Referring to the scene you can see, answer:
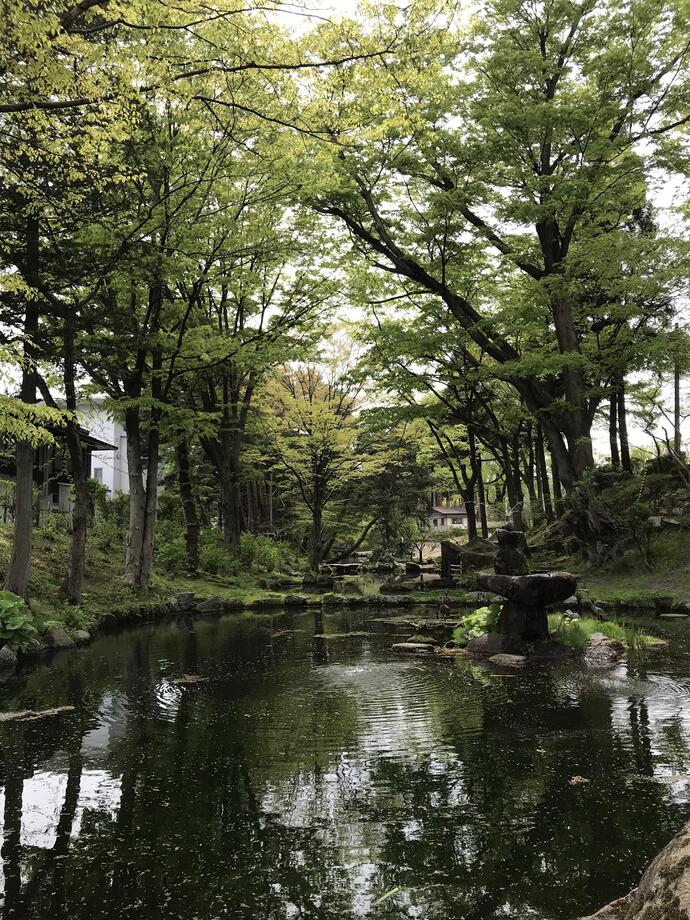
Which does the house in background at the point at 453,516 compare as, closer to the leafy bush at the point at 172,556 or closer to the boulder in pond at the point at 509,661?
the leafy bush at the point at 172,556

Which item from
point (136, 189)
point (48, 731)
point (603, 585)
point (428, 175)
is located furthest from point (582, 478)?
point (48, 731)

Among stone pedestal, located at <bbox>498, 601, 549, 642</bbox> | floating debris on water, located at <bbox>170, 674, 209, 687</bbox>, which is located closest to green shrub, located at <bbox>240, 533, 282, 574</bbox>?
floating debris on water, located at <bbox>170, 674, 209, 687</bbox>

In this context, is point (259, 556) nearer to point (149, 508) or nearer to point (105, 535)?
point (105, 535)

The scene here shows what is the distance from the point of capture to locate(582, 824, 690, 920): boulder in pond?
1.79 meters

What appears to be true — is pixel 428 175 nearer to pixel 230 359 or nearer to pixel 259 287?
pixel 259 287

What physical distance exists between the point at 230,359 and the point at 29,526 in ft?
25.7

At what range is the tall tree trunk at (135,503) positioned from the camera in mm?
16688

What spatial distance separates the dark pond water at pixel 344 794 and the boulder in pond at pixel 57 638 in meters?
2.75

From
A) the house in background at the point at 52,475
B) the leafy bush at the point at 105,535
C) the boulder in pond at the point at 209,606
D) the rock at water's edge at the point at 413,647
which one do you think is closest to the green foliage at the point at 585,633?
the rock at water's edge at the point at 413,647

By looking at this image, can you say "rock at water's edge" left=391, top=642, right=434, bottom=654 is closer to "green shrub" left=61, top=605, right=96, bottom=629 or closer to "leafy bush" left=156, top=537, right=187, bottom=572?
"green shrub" left=61, top=605, right=96, bottom=629

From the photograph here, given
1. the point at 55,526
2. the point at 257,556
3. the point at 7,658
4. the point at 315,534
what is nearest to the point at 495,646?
the point at 7,658

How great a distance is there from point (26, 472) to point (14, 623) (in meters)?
3.20

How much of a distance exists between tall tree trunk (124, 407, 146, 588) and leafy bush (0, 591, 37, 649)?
6227 millimetres

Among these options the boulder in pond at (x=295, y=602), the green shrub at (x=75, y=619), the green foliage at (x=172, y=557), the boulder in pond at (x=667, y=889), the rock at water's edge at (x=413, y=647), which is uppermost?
the green foliage at (x=172, y=557)
